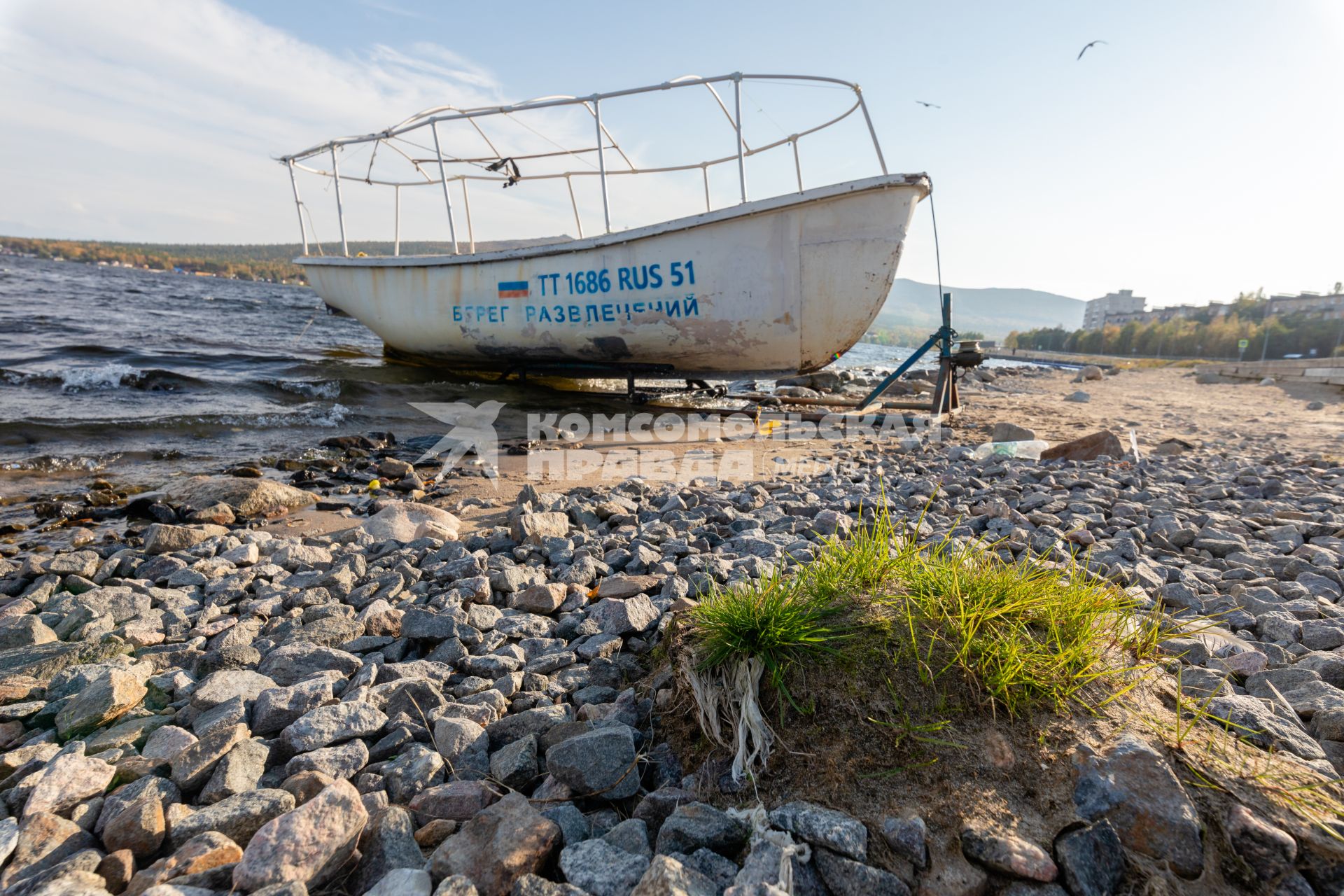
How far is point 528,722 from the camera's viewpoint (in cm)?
184

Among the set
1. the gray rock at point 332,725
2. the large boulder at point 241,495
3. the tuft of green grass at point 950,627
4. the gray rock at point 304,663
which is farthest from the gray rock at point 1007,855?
the large boulder at point 241,495

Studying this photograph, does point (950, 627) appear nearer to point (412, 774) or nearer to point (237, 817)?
point (412, 774)

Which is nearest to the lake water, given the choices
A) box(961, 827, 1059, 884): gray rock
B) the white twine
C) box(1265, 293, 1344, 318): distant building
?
the white twine

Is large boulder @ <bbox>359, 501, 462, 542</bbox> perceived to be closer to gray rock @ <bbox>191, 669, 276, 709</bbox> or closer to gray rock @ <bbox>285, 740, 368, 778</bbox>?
gray rock @ <bbox>191, 669, 276, 709</bbox>

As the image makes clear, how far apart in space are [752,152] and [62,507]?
28.8 feet

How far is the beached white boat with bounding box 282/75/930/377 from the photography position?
7.51 metres

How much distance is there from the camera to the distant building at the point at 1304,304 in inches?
2469

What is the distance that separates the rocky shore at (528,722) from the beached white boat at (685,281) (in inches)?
181

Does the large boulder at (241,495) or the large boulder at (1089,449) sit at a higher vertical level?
the large boulder at (1089,449)

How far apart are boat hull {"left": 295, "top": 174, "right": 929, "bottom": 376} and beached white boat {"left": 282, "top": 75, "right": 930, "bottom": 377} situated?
0.06ft

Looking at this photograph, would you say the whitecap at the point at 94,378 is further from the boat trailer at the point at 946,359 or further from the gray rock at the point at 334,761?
the boat trailer at the point at 946,359

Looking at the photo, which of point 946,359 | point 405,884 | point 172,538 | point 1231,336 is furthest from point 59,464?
point 1231,336

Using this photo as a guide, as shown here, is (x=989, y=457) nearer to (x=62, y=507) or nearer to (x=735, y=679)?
(x=735, y=679)

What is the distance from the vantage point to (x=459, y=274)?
9.87 m
